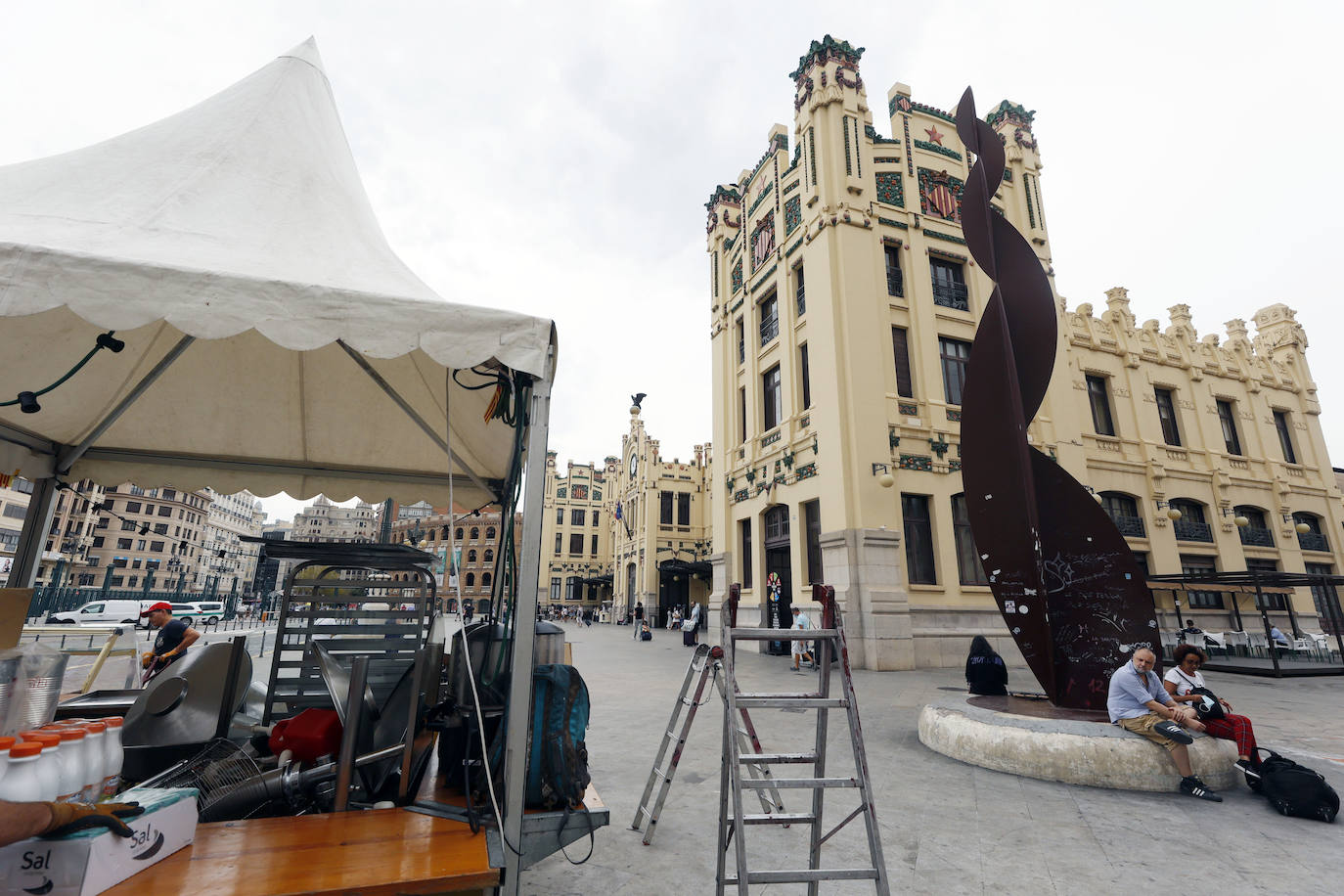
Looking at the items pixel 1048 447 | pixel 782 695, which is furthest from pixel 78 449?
pixel 1048 447

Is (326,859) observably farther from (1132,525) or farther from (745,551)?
(1132,525)

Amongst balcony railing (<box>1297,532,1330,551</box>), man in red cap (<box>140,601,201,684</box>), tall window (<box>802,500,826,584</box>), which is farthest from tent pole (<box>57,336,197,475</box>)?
balcony railing (<box>1297,532,1330,551</box>)

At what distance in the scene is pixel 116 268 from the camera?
8.67 ft

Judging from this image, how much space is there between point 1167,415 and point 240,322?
26885 millimetres

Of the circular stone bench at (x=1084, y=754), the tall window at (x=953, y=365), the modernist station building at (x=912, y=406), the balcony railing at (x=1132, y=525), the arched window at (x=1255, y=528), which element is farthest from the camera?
the arched window at (x=1255, y=528)

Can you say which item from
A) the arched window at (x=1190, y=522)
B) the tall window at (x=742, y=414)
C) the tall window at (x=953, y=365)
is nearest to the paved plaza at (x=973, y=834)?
the tall window at (x=953, y=365)

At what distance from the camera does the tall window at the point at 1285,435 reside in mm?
22781

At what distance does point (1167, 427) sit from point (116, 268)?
88.9 ft

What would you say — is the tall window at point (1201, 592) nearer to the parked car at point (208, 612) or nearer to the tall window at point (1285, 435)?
the tall window at point (1285, 435)

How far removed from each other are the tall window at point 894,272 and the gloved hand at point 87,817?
57.3 ft

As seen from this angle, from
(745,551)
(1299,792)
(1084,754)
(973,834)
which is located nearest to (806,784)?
(973,834)

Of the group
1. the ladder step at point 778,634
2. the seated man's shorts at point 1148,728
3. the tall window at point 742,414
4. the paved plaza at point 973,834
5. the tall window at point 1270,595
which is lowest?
the paved plaza at point 973,834

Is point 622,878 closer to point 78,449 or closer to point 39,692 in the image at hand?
point 39,692

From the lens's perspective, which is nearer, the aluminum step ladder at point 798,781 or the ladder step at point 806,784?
the aluminum step ladder at point 798,781
